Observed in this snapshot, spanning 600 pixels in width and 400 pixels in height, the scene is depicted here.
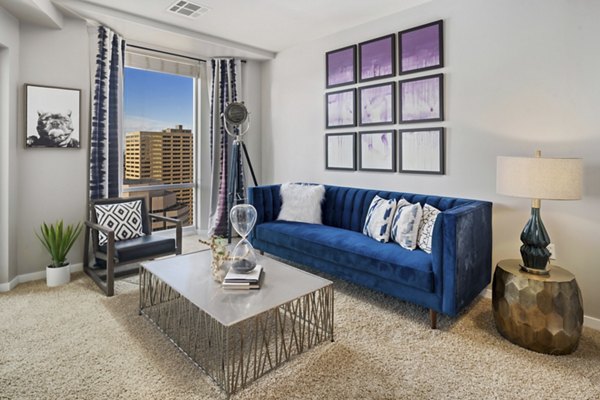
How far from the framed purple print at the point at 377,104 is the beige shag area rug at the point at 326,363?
6.36ft

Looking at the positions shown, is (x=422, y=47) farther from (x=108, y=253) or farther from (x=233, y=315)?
(x=108, y=253)

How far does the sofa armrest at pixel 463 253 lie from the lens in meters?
2.21

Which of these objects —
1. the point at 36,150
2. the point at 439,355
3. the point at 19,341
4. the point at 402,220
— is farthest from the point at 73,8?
the point at 439,355

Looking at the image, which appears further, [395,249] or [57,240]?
[57,240]

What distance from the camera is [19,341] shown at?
2.17 metres

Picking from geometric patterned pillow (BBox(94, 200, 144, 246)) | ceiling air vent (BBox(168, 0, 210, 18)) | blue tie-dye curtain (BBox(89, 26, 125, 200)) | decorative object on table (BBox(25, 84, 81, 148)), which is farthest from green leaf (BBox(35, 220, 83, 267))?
ceiling air vent (BBox(168, 0, 210, 18))

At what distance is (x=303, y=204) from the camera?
3.76 meters

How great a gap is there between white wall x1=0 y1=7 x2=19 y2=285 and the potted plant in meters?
0.27

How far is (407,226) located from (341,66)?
2.12 m

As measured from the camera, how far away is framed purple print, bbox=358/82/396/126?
346 cm

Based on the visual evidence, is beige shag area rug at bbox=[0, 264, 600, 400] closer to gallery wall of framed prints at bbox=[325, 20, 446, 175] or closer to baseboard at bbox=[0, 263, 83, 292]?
baseboard at bbox=[0, 263, 83, 292]

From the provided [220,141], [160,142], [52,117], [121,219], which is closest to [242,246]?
[121,219]

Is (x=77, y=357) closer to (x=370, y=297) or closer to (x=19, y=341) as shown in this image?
(x=19, y=341)

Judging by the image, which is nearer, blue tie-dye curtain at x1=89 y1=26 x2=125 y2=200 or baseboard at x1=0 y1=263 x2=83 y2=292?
baseboard at x1=0 y1=263 x2=83 y2=292
